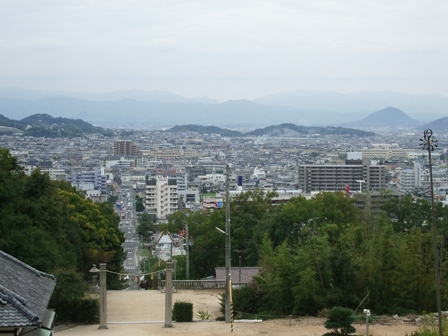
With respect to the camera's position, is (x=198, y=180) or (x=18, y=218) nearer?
(x=18, y=218)

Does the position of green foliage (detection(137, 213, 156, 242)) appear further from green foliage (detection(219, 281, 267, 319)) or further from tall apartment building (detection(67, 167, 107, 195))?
green foliage (detection(219, 281, 267, 319))

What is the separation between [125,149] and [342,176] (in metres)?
74.5

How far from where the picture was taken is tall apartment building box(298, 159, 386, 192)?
82.6 metres

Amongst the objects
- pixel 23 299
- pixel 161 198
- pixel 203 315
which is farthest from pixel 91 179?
pixel 23 299

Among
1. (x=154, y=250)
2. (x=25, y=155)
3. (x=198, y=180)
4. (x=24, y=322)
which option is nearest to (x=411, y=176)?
(x=198, y=180)

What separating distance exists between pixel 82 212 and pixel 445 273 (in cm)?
1146

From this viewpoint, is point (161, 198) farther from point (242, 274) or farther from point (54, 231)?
point (54, 231)

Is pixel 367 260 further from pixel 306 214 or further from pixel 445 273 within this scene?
pixel 306 214

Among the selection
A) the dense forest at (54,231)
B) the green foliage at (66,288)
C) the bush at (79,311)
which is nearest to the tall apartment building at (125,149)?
the dense forest at (54,231)

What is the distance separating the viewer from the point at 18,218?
50.9 feet

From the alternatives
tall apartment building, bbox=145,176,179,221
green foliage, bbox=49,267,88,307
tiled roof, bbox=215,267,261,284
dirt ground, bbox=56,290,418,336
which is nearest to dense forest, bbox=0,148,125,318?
green foliage, bbox=49,267,88,307

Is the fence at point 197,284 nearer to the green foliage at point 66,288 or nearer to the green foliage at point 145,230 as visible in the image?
the green foliage at point 66,288

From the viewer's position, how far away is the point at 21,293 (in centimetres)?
751

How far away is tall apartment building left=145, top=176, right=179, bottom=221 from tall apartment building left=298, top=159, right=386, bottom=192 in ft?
62.1
